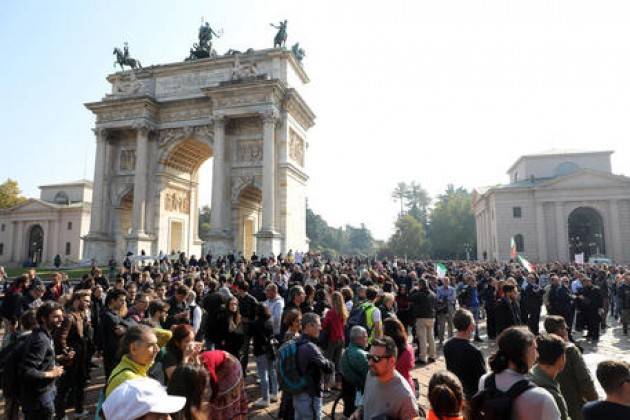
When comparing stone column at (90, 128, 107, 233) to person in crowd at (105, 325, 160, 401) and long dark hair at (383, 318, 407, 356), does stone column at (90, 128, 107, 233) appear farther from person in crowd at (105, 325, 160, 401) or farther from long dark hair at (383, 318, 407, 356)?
long dark hair at (383, 318, 407, 356)

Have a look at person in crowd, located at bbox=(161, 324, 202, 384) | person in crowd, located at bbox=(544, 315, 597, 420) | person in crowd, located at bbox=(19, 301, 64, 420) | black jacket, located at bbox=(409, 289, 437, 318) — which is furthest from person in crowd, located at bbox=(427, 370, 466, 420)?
black jacket, located at bbox=(409, 289, 437, 318)

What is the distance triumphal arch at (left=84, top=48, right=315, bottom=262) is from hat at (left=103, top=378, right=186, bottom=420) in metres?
24.2

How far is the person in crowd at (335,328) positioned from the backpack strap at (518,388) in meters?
3.75

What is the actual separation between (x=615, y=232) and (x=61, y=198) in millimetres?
67274

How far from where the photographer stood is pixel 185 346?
3.99m

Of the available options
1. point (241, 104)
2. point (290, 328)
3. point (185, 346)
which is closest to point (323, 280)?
point (290, 328)

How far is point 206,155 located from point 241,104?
8586 mm

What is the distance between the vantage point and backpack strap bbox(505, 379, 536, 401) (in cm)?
277

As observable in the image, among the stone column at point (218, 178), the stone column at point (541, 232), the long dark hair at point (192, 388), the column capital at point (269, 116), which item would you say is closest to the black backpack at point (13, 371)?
the long dark hair at point (192, 388)

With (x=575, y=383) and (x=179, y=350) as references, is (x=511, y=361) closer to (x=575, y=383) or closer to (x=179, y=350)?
(x=575, y=383)

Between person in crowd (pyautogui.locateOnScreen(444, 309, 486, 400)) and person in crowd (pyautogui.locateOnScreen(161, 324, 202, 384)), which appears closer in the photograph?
person in crowd (pyautogui.locateOnScreen(161, 324, 202, 384))

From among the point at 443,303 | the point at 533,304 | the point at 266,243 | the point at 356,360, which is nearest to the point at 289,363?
the point at 356,360

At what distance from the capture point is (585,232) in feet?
150

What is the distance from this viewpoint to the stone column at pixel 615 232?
4109 centimetres
